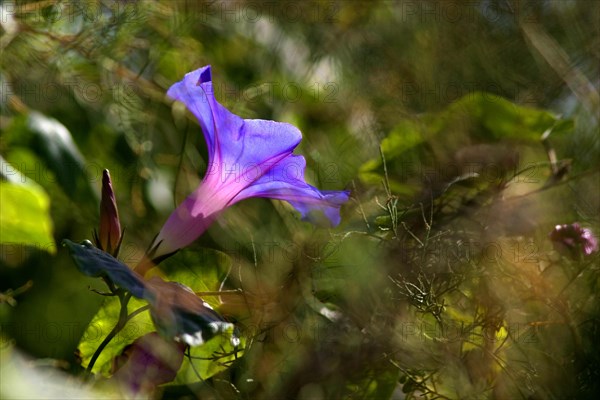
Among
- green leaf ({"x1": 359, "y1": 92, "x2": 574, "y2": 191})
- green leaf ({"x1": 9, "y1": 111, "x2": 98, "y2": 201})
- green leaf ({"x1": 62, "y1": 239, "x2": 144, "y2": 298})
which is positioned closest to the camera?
green leaf ({"x1": 62, "y1": 239, "x2": 144, "y2": 298})

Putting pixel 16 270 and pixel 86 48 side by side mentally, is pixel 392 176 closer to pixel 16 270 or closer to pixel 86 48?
pixel 16 270

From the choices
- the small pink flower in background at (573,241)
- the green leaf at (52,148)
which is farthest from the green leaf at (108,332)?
the small pink flower in background at (573,241)

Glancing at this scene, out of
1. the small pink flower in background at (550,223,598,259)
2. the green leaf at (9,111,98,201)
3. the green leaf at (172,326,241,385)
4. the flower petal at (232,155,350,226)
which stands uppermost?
the flower petal at (232,155,350,226)

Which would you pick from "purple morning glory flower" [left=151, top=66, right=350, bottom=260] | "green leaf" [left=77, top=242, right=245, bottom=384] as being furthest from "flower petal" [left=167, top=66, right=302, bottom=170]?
"green leaf" [left=77, top=242, right=245, bottom=384]

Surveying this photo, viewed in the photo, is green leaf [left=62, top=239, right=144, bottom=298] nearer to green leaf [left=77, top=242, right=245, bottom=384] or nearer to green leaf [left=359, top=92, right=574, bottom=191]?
green leaf [left=77, top=242, right=245, bottom=384]

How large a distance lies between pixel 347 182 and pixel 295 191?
0.14m

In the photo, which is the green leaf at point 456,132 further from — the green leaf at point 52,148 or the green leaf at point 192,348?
the green leaf at point 52,148

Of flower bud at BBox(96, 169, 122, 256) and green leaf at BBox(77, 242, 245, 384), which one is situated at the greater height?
flower bud at BBox(96, 169, 122, 256)

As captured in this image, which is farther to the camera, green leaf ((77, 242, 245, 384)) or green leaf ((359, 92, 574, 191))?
green leaf ((359, 92, 574, 191))

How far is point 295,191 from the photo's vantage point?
761mm

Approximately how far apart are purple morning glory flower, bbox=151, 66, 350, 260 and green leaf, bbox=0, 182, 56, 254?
16 cm

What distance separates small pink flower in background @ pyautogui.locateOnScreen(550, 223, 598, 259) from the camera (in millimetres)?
719

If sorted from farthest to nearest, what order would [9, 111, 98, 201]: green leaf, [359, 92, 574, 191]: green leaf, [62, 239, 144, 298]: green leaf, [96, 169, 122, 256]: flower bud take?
[9, 111, 98, 201]: green leaf, [359, 92, 574, 191]: green leaf, [96, 169, 122, 256]: flower bud, [62, 239, 144, 298]: green leaf

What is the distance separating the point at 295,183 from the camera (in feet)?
2.43
